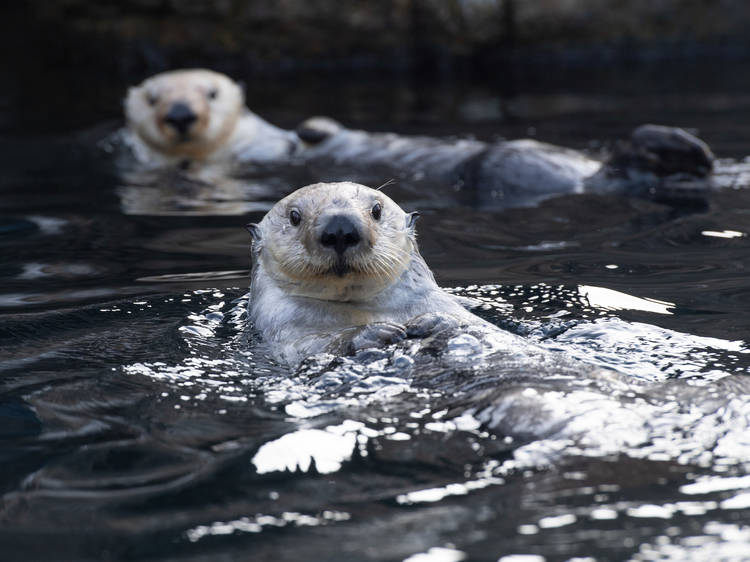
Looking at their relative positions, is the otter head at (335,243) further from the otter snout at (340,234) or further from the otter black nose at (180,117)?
the otter black nose at (180,117)

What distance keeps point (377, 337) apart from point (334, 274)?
0.53 metres

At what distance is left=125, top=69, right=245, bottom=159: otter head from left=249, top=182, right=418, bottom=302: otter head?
4.21 m

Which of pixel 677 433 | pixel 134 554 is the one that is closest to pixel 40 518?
pixel 134 554

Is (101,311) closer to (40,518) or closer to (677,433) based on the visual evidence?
(40,518)

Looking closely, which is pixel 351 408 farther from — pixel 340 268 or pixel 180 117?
pixel 180 117

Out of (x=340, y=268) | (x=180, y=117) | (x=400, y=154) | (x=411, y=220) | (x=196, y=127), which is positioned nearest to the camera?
(x=340, y=268)

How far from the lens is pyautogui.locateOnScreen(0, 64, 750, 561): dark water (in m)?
2.54

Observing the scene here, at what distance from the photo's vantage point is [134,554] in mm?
2496

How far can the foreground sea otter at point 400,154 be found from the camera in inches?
277

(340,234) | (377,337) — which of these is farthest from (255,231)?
(377,337)

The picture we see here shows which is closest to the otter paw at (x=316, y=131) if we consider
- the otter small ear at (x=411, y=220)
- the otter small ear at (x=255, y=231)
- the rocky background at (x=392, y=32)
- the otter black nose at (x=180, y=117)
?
the otter black nose at (x=180, y=117)

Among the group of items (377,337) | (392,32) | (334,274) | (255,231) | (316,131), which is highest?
(392,32)

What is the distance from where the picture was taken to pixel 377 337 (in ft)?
12.2

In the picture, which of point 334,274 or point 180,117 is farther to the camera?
point 180,117
